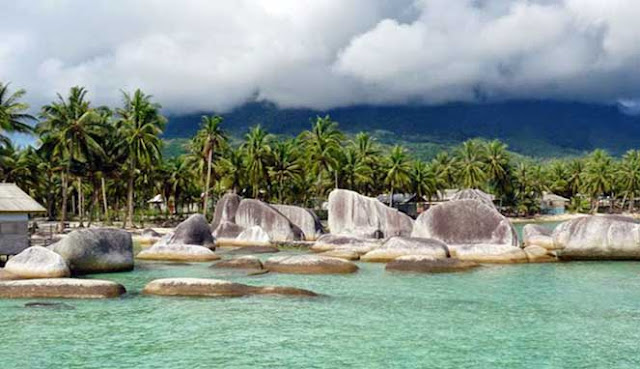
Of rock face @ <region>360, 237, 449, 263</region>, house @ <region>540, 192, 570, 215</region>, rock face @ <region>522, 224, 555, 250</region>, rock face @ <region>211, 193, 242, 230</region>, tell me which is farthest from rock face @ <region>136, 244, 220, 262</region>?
house @ <region>540, 192, 570, 215</region>

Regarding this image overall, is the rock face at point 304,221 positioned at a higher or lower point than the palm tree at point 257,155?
lower

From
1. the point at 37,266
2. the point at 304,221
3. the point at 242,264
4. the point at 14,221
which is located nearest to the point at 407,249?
the point at 242,264

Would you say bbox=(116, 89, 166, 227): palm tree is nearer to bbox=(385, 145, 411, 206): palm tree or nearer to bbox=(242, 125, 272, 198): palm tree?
bbox=(242, 125, 272, 198): palm tree

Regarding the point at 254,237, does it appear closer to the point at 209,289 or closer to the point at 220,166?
the point at 209,289


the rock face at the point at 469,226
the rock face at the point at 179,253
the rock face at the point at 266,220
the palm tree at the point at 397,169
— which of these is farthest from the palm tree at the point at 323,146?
the rock face at the point at 179,253

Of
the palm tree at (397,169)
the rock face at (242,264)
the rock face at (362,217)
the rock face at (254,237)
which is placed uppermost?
the palm tree at (397,169)

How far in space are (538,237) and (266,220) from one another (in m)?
16.3

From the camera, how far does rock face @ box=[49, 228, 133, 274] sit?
25.2 meters

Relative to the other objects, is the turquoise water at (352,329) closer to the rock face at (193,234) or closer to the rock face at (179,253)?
the rock face at (179,253)

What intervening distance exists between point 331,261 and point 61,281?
33.0 ft

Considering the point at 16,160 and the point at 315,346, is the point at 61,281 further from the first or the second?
the point at 16,160

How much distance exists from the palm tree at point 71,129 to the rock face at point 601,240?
35.6 m

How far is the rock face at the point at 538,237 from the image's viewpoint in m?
34.3

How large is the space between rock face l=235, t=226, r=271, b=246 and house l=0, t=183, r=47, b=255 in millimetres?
13602
